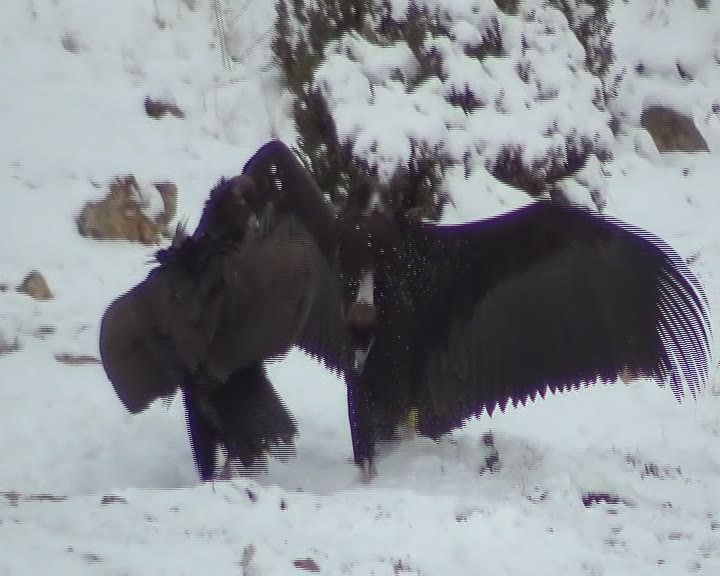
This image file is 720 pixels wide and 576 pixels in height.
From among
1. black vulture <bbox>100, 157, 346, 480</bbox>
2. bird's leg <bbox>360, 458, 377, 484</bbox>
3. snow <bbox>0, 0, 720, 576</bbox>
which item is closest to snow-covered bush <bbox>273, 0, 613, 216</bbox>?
snow <bbox>0, 0, 720, 576</bbox>

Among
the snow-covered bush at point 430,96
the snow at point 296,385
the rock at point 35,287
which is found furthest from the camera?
the snow-covered bush at point 430,96

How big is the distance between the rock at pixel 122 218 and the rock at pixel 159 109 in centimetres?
197

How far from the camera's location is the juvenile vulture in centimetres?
359

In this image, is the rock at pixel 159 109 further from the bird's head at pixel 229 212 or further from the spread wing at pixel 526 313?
the bird's head at pixel 229 212

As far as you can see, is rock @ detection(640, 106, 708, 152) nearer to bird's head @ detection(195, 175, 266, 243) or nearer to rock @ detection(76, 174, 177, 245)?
rock @ detection(76, 174, 177, 245)

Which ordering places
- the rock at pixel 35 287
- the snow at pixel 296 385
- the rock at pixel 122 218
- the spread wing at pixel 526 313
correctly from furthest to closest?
1. the rock at pixel 122 218
2. the rock at pixel 35 287
3. the spread wing at pixel 526 313
4. the snow at pixel 296 385

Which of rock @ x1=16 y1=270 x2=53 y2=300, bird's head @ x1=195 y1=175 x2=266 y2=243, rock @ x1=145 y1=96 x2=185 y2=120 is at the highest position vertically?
rock @ x1=145 y1=96 x2=185 y2=120

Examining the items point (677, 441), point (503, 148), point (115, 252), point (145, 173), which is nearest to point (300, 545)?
point (677, 441)

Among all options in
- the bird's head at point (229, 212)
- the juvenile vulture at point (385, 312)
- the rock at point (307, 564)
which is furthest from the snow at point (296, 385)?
the bird's head at point (229, 212)

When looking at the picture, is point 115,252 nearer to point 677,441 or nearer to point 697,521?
point 677,441

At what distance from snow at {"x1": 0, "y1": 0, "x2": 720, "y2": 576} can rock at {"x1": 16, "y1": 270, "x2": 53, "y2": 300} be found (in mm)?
71

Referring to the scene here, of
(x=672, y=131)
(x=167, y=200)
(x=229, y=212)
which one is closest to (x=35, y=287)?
(x=167, y=200)

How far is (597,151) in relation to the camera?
848 centimetres

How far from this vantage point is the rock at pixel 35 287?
20.4 feet
